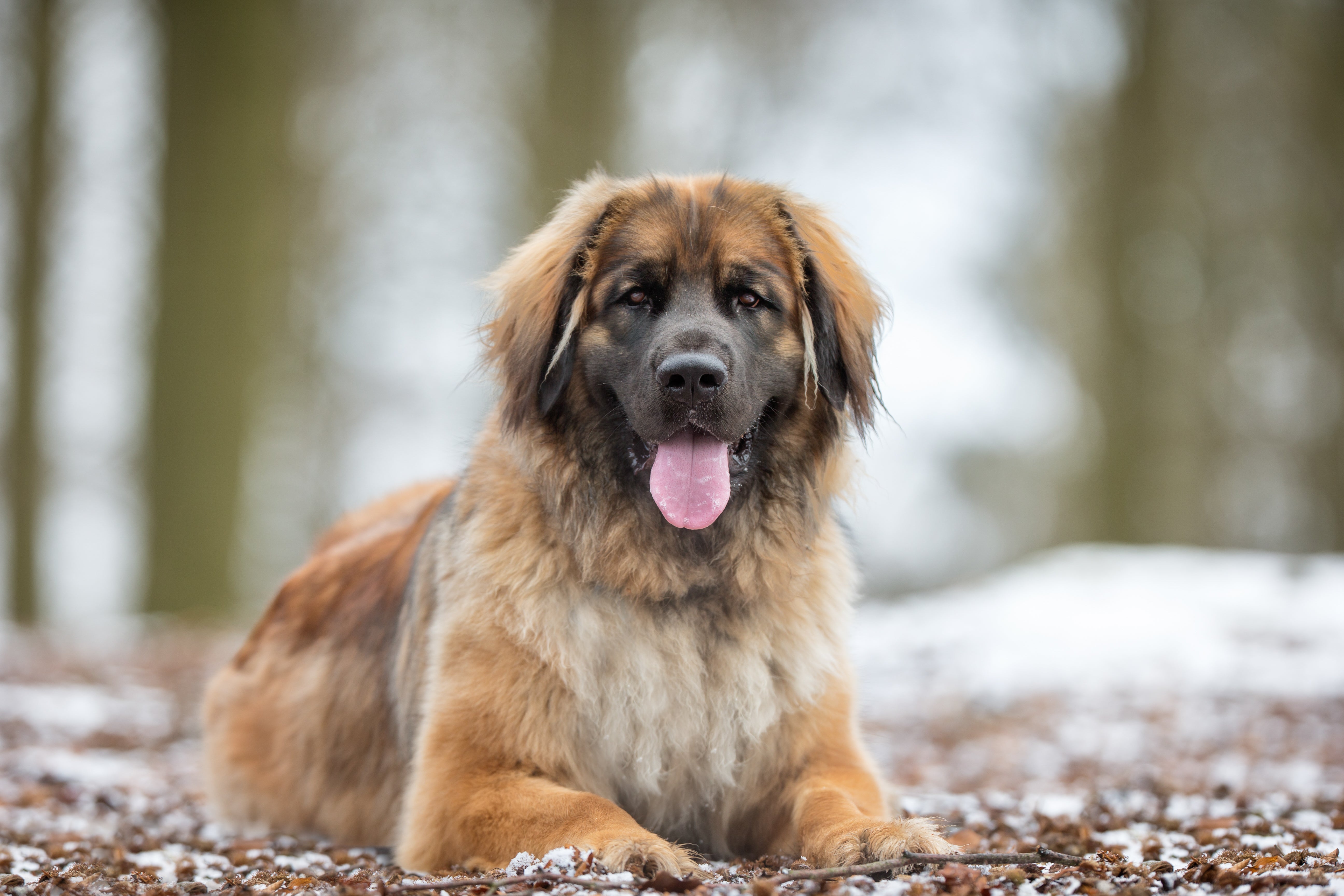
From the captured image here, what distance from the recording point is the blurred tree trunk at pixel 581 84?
42.5 feet

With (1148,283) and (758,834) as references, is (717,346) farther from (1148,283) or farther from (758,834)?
(1148,283)

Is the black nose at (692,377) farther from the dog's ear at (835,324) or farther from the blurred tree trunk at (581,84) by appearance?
the blurred tree trunk at (581,84)

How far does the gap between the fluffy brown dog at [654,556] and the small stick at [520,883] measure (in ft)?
1.14

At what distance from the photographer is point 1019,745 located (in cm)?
636

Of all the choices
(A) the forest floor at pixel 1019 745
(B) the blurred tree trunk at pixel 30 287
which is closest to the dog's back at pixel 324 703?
(A) the forest floor at pixel 1019 745

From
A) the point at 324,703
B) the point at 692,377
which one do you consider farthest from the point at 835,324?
the point at 324,703

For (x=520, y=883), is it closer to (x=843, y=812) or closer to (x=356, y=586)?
(x=843, y=812)

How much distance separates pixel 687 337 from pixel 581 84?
1045 cm

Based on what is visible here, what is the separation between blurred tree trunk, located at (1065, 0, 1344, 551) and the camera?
13.5m

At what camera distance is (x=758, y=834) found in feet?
11.4

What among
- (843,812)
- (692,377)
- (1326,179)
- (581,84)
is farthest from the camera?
(1326,179)

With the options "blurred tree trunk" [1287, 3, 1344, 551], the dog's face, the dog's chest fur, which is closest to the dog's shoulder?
the dog's face

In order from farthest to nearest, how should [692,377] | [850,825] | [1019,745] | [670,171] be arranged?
[670,171] < [1019,745] < [692,377] < [850,825]

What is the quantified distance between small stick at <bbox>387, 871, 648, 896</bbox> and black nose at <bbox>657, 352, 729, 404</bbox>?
1.31 meters
